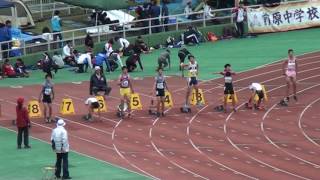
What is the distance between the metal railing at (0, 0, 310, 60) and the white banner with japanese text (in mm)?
1086

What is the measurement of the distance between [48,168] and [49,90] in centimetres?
580

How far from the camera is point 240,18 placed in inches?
1844

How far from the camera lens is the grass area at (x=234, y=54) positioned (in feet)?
130

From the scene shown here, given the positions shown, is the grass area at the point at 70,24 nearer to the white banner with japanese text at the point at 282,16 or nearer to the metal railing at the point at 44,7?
the metal railing at the point at 44,7

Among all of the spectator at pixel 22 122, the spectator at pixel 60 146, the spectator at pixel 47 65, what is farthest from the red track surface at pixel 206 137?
the spectator at pixel 47 65

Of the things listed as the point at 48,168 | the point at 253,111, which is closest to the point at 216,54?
the point at 253,111

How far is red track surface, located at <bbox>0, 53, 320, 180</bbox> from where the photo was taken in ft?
87.6

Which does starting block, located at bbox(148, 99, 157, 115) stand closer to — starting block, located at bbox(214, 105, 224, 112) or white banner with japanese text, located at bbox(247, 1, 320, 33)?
starting block, located at bbox(214, 105, 224, 112)

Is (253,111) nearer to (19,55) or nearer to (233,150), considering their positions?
(233,150)

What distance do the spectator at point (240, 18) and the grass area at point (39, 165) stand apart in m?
19.1

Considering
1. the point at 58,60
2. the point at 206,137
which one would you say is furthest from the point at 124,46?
the point at 206,137

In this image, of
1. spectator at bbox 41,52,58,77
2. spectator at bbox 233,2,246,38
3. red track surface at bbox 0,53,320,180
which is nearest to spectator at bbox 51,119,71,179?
red track surface at bbox 0,53,320,180

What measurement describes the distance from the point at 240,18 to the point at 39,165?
850 inches

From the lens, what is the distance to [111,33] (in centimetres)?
4547
